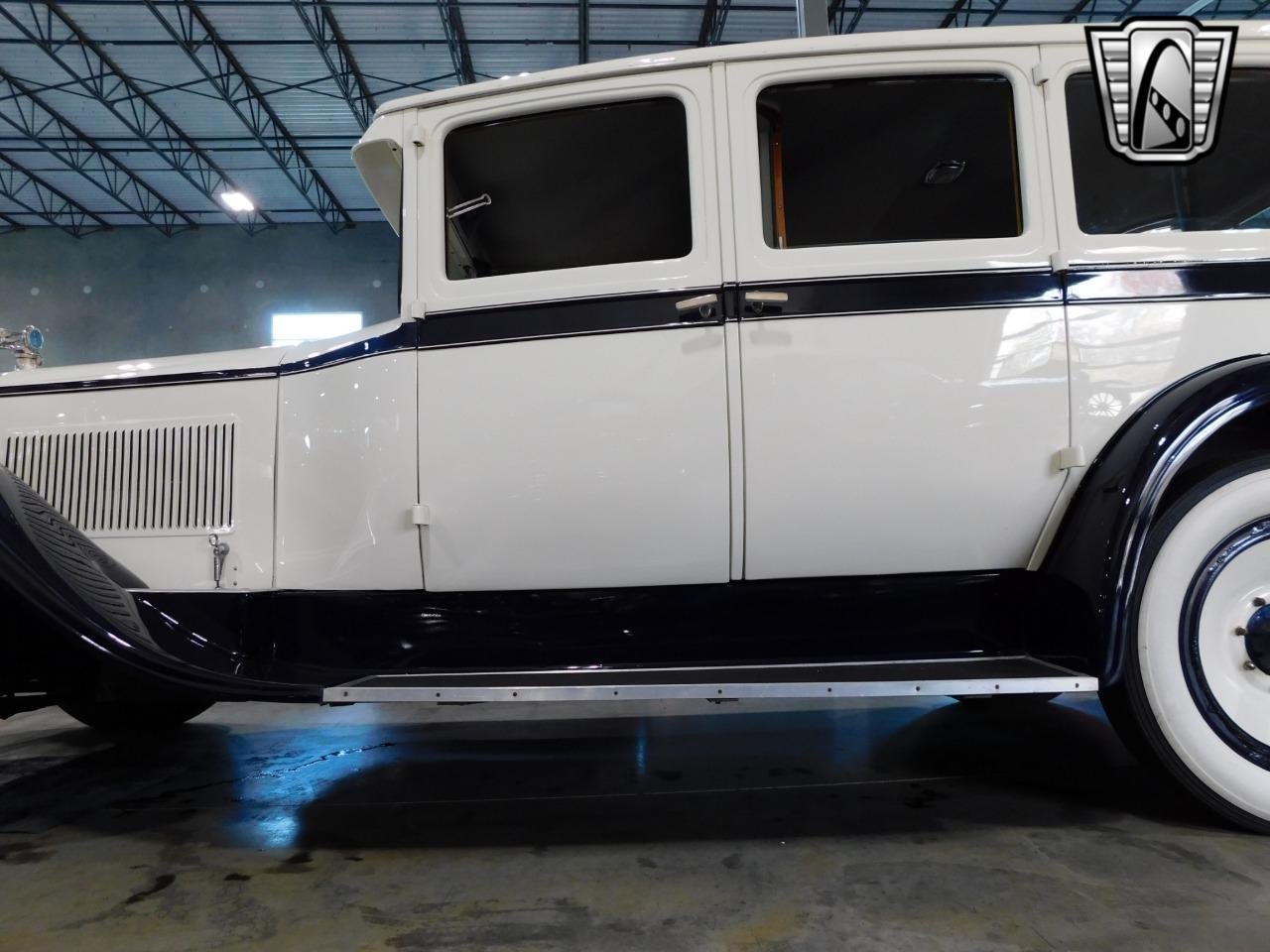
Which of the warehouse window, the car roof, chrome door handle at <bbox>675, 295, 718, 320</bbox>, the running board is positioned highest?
the warehouse window

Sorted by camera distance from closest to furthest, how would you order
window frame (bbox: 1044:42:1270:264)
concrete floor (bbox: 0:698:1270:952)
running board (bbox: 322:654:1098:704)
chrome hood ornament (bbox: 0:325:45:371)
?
concrete floor (bbox: 0:698:1270:952)
running board (bbox: 322:654:1098:704)
window frame (bbox: 1044:42:1270:264)
chrome hood ornament (bbox: 0:325:45:371)

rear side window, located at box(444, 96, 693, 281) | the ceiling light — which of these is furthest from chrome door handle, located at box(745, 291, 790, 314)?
the ceiling light

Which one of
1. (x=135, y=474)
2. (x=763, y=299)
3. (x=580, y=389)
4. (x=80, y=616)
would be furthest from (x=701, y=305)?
(x=135, y=474)

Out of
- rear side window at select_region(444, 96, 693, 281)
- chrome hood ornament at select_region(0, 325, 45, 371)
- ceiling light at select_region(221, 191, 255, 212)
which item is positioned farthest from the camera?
ceiling light at select_region(221, 191, 255, 212)

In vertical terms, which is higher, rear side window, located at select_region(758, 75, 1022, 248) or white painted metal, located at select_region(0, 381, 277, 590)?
rear side window, located at select_region(758, 75, 1022, 248)

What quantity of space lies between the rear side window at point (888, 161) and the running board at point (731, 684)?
45.3 inches

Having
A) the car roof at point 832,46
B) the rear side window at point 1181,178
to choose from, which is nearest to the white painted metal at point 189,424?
the car roof at point 832,46

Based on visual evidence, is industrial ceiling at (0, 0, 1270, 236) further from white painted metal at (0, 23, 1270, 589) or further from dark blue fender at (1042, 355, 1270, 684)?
dark blue fender at (1042, 355, 1270, 684)

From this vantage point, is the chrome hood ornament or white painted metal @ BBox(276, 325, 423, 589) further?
the chrome hood ornament

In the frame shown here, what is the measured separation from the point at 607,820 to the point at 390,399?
1302mm

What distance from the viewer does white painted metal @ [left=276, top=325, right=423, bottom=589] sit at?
6.65 ft

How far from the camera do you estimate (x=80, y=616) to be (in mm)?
1705

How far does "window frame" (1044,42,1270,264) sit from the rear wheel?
568 mm

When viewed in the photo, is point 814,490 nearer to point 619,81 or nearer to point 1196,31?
point 619,81
